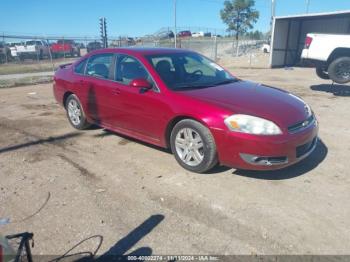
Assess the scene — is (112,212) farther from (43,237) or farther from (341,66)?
(341,66)

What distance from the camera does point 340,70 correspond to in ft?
31.5

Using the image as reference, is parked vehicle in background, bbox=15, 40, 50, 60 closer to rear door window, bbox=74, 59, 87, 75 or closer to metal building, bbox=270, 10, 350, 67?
metal building, bbox=270, 10, 350, 67

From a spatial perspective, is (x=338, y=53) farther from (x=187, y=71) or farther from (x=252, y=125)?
(x=252, y=125)

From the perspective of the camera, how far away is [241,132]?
3658 mm

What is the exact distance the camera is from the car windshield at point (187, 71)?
454 centimetres

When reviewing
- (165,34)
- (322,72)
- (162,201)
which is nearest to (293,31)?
(322,72)

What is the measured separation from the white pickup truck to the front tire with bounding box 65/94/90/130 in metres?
7.49

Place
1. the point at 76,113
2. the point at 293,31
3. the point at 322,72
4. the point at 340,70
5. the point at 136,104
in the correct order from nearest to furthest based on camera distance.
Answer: the point at 136,104
the point at 76,113
the point at 340,70
the point at 322,72
the point at 293,31

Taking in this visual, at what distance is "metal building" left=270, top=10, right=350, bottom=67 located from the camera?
64.5 feet

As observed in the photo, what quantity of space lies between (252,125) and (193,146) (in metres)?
0.81

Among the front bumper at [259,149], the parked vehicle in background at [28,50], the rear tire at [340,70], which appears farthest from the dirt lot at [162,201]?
the parked vehicle in background at [28,50]

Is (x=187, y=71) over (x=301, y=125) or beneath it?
over

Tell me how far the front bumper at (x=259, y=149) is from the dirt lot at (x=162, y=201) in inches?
11.1

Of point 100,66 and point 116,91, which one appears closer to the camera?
point 116,91
